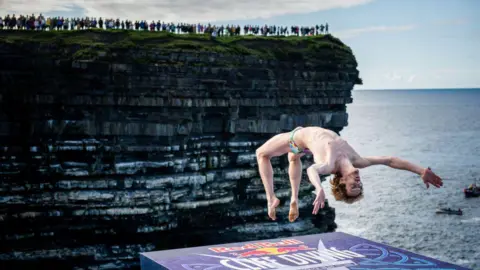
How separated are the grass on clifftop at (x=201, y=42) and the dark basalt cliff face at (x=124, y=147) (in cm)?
16

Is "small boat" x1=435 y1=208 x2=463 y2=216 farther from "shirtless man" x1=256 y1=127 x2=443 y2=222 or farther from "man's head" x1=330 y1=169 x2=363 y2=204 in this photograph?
"man's head" x1=330 y1=169 x2=363 y2=204

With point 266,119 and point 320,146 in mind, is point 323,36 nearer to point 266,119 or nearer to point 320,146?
point 266,119

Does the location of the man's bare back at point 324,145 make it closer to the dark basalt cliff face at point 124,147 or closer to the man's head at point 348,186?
the man's head at point 348,186

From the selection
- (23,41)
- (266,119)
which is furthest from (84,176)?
(266,119)

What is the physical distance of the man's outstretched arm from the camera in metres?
Answer: 23.6

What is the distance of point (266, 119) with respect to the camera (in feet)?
209

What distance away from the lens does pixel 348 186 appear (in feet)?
75.6

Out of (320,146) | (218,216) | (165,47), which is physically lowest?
(218,216)

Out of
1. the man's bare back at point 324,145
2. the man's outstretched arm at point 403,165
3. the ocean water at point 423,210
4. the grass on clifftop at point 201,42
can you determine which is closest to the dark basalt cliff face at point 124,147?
the grass on clifftop at point 201,42

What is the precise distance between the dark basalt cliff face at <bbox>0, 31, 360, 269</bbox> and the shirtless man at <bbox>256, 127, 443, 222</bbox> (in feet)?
108

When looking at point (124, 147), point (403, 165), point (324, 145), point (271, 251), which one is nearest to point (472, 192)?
point (124, 147)

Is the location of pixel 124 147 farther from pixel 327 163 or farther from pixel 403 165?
pixel 403 165

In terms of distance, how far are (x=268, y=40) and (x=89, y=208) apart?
18.8 meters

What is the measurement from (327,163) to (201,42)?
4024 cm
